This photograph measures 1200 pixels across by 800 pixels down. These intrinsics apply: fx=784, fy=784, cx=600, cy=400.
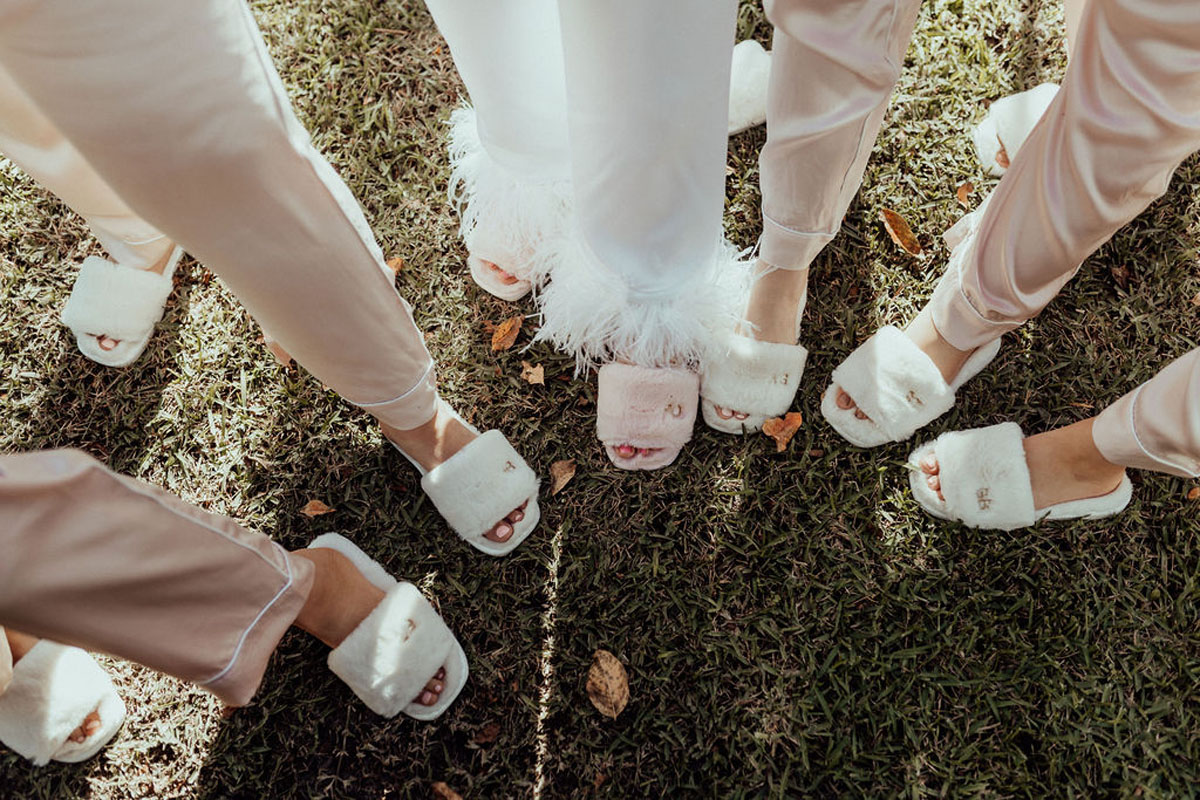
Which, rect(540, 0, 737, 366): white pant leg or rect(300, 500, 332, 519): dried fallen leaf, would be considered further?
rect(300, 500, 332, 519): dried fallen leaf

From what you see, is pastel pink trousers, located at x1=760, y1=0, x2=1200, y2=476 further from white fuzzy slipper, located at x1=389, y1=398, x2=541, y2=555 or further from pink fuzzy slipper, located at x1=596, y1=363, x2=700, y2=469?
white fuzzy slipper, located at x1=389, y1=398, x2=541, y2=555

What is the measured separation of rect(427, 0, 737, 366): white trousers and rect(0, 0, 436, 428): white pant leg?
0.39 meters

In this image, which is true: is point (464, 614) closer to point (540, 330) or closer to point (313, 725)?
point (313, 725)

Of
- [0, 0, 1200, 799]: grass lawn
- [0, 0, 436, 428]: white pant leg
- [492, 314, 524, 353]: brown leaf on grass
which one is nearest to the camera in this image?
[0, 0, 436, 428]: white pant leg

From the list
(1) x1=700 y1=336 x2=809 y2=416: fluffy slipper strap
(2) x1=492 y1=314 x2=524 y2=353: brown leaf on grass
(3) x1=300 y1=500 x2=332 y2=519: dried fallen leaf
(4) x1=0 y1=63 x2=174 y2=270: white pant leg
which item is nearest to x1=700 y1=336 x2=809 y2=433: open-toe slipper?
(1) x1=700 y1=336 x2=809 y2=416: fluffy slipper strap

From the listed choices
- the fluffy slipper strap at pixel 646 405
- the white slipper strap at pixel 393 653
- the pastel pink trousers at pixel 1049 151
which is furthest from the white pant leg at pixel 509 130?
the white slipper strap at pixel 393 653

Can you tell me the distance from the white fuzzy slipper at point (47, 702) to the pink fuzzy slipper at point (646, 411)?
1137 mm

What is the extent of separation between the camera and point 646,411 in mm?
1632

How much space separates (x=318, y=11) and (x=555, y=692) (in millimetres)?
1799

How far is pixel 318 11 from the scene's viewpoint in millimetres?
2057

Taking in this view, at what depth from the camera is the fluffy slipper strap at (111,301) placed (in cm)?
178

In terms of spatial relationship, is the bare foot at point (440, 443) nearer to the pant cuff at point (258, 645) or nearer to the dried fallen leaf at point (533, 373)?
the dried fallen leaf at point (533, 373)

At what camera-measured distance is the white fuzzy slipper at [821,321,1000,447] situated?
5.24 feet

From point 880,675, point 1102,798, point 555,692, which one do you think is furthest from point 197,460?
point 1102,798
